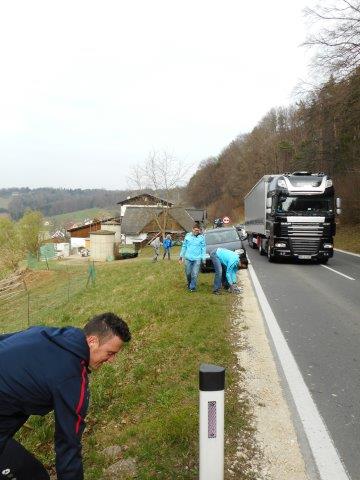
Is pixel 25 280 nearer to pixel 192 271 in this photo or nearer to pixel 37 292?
pixel 37 292

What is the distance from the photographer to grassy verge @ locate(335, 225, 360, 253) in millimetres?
26594

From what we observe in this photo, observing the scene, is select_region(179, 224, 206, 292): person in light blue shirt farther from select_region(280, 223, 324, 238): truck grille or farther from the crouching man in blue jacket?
select_region(280, 223, 324, 238): truck grille

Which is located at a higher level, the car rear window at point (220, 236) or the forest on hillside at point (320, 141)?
the forest on hillside at point (320, 141)

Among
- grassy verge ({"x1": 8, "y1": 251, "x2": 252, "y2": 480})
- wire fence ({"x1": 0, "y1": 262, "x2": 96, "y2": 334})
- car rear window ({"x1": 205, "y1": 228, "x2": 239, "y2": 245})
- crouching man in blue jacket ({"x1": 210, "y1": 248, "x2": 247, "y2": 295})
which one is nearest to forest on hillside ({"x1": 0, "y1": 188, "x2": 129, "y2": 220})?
wire fence ({"x1": 0, "y1": 262, "x2": 96, "y2": 334})

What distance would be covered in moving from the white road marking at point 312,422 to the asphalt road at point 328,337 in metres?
0.07

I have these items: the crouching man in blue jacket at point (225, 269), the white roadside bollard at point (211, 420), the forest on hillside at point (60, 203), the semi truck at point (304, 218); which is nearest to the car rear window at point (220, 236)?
the semi truck at point (304, 218)

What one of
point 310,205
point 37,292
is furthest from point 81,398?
point 37,292

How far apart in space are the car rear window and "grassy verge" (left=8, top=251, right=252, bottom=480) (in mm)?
7136

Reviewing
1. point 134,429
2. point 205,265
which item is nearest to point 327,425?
point 134,429

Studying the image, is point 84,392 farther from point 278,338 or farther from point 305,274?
point 305,274

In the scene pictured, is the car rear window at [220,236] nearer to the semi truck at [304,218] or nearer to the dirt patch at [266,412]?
the semi truck at [304,218]

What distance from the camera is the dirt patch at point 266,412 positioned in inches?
138

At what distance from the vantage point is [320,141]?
137 feet

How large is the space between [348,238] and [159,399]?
93.3 ft
